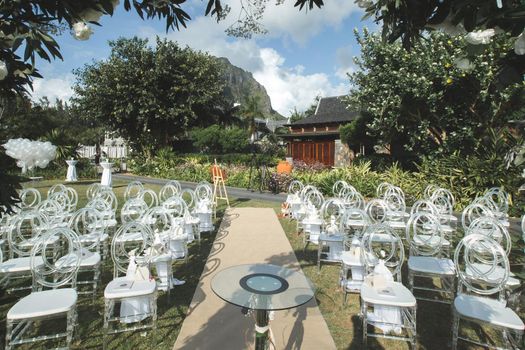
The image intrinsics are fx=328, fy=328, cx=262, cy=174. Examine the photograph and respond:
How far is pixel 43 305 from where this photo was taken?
3076mm

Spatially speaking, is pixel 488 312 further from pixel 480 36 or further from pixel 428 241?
pixel 480 36

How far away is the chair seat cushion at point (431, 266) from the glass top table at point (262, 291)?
1.96m

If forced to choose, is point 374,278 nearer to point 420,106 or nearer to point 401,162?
point 420,106

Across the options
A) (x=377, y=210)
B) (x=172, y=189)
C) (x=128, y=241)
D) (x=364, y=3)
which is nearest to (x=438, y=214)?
(x=377, y=210)

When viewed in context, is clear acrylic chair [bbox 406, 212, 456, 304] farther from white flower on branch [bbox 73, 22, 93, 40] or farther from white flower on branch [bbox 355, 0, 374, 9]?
white flower on branch [bbox 73, 22, 93, 40]

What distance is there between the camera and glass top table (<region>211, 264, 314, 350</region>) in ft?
8.24

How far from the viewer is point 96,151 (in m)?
32.9

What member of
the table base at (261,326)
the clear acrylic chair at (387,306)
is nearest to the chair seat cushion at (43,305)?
the table base at (261,326)

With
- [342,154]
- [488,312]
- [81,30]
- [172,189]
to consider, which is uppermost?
[342,154]

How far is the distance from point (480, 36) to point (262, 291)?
2.22 metres

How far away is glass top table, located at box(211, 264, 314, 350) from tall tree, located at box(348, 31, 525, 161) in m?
10.2

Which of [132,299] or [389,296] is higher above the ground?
[389,296]

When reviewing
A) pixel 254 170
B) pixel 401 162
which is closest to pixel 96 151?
pixel 254 170

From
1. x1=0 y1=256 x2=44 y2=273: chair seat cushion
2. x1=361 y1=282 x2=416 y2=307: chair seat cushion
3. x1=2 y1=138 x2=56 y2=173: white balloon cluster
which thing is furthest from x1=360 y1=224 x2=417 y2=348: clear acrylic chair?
x1=2 y1=138 x2=56 y2=173: white balloon cluster
